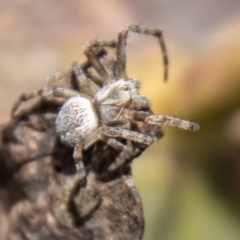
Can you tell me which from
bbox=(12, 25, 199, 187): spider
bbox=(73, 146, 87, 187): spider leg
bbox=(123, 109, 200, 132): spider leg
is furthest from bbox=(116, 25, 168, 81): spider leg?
bbox=(73, 146, 87, 187): spider leg

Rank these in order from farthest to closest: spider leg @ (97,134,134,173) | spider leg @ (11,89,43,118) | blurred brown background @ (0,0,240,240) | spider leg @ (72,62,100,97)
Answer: blurred brown background @ (0,0,240,240) → spider leg @ (11,89,43,118) → spider leg @ (72,62,100,97) → spider leg @ (97,134,134,173)

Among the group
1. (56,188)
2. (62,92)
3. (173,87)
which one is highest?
(173,87)

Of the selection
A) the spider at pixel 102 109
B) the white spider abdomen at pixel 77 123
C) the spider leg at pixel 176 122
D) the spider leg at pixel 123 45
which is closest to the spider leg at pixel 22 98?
the spider at pixel 102 109

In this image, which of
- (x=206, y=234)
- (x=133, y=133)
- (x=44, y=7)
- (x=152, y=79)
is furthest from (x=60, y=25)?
(x=206, y=234)

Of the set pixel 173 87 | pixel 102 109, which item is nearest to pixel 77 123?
pixel 102 109

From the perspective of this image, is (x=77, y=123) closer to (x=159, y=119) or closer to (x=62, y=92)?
(x=62, y=92)

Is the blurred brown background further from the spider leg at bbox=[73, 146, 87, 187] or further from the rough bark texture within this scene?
the spider leg at bbox=[73, 146, 87, 187]
